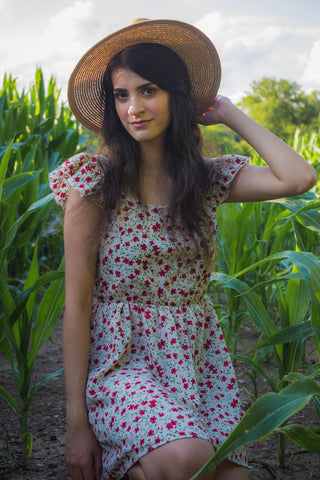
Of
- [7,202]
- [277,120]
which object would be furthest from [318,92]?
[7,202]

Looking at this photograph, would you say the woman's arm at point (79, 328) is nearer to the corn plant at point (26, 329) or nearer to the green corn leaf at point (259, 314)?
the corn plant at point (26, 329)

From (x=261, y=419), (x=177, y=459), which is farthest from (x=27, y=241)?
(x=261, y=419)

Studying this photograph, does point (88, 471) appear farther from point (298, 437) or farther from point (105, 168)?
point (105, 168)

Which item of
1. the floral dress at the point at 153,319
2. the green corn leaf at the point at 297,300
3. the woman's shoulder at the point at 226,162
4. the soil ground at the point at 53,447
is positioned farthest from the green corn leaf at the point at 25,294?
the green corn leaf at the point at 297,300

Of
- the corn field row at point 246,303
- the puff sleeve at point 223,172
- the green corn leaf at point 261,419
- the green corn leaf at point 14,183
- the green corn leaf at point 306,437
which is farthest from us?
the green corn leaf at point 14,183

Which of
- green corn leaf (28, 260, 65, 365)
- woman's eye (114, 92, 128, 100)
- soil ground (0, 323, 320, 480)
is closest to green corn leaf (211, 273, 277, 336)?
soil ground (0, 323, 320, 480)

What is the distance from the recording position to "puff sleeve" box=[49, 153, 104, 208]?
1.48 metres

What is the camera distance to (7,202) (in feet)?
6.65

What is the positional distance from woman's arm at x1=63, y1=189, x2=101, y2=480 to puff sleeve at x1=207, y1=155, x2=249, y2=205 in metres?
0.35

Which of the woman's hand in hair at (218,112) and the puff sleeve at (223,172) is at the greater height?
the woman's hand in hair at (218,112)

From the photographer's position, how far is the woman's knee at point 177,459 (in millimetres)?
Result: 1131

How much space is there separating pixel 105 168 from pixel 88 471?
0.77 meters

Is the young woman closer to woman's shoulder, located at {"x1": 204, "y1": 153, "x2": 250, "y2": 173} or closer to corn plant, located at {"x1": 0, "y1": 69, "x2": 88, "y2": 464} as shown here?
woman's shoulder, located at {"x1": 204, "y1": 153, "x2": 250, "y2": 173}

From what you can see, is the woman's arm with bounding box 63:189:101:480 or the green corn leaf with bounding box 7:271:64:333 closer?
the woman's arm with bounding box 63:189:101:480
